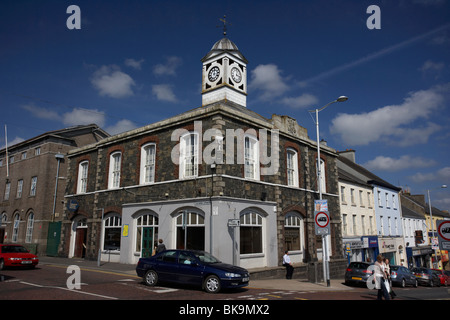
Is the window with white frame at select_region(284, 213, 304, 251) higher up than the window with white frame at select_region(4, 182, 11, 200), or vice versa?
the window with white frame at select_region(4, 182, 11, 200)

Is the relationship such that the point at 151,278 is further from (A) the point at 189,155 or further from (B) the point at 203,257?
(A) the point at 189,155

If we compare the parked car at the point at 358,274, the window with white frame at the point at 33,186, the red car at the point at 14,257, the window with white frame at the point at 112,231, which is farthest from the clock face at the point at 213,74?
the window with white frame at the point at 33,186

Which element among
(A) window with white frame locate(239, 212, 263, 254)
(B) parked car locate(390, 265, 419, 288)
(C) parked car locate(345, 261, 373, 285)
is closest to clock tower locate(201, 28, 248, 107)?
(A) window with white frame locate(239, 212, 263, 254)

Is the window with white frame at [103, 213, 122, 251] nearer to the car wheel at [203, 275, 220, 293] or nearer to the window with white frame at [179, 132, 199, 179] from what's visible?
the window with white frame at [179, 132, 199, 179]

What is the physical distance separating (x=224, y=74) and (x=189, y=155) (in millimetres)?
8816

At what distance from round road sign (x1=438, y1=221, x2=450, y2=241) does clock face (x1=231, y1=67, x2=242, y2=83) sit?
18.4 m

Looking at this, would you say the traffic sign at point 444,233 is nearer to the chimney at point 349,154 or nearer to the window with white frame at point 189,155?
the window with white frame at point 189,155

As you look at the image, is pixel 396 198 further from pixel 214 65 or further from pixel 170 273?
pixel 170 273

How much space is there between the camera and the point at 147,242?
65.0ft

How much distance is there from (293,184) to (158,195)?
30.0 feet

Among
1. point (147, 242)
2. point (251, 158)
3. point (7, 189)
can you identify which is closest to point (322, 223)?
point (251, 158)

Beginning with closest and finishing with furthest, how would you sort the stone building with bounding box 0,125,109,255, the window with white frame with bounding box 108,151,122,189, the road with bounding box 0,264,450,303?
the road with bounding box 0,264,450,303 < the window with white frame with bounding box 108,151,122,189 < the stone building with bounding box 0,125,109,255

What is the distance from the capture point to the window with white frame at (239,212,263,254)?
1799 centimetres
